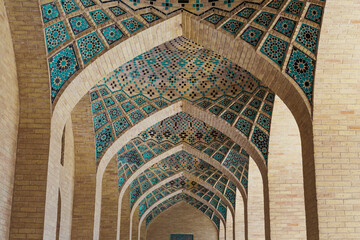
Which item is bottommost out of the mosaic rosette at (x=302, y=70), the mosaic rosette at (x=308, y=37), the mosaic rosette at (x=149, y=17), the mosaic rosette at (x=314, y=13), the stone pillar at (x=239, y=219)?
the stone pillar at (x=239, y=219)

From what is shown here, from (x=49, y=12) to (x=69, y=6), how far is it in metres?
0.28

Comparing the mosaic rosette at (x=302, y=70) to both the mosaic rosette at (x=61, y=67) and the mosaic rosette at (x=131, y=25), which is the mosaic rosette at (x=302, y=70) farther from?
the mosaic rosette at (x=61, y=67)

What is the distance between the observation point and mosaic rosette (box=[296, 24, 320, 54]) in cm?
559

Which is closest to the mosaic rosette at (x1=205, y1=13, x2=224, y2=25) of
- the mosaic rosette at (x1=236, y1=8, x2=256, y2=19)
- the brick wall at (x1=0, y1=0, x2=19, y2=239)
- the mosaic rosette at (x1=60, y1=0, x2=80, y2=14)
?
the mosaic rosette at (x1=236, y1=8, x2=256, y2=19)

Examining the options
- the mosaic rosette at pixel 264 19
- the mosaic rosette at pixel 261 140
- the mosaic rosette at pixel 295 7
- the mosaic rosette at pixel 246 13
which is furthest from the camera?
the mosaic rosette at pixel 261 140

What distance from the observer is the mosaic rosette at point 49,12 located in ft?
18.4

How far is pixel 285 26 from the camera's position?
19.3 feet

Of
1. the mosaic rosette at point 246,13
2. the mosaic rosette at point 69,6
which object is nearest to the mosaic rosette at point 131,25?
the mosaic rosette at point 69,6

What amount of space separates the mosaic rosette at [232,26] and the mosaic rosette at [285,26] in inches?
19.2

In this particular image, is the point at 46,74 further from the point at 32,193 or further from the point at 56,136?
the point at 32,193

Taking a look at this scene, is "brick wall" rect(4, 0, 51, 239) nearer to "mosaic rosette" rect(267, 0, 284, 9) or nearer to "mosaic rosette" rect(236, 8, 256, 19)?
"mosaic rosette" rect(236, 8, 256, 19)

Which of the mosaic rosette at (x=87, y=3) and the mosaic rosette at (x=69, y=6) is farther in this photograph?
the mosaic rosette at (x=87, y=3)

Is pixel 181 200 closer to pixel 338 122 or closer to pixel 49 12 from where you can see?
pixel 338 122

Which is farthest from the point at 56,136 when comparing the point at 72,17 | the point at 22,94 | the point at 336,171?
the point at 336,171
